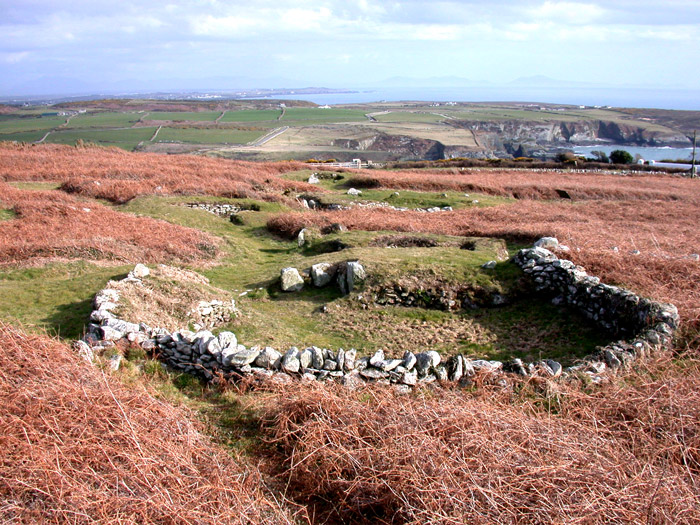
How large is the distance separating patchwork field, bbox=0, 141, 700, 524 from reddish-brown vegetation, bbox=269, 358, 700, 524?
0.03 metres

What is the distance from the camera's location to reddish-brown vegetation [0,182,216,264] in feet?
50.5

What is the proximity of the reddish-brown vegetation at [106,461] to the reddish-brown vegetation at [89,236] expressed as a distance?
9.20m

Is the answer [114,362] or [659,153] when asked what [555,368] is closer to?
[114,362]

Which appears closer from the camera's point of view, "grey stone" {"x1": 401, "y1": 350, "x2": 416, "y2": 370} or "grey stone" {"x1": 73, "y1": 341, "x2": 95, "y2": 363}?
"grey stone" {"x1": 73, "y1": 341, "x2": 95, "y2": 363}

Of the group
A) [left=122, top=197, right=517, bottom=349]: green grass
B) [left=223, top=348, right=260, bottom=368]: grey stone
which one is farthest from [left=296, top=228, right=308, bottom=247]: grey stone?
[left=223, top=348, right=260, bottom=368]: grey stone

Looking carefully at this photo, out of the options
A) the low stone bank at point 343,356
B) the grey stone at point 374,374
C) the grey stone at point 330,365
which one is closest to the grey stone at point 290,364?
the low stone bank at point 343,356

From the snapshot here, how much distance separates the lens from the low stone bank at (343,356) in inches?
337

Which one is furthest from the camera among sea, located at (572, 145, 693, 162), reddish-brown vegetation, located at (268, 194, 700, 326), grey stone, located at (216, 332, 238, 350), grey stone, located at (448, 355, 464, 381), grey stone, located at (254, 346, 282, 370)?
sea, located at (572, 145, 693, 162)

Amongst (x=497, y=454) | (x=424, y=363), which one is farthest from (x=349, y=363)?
(x=497, y=454)

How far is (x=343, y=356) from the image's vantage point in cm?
878

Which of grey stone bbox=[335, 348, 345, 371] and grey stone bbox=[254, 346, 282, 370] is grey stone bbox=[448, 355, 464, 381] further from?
grey stone bbox=[254, 346, 282, 370]

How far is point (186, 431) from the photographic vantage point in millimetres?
6473

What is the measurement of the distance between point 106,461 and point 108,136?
105 meters

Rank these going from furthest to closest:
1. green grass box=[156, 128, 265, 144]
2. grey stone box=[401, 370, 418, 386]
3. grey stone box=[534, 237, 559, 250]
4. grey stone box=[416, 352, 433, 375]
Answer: green grass box=[156, 128, 265, 144] < grey stone box=[534, 237, 559, 250] < grey stone box=[416, 352, 433, 375] < grey stone box=[401, 370, 418, 386]
